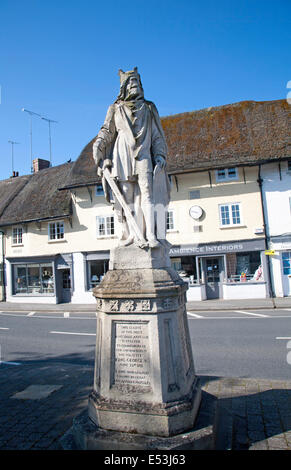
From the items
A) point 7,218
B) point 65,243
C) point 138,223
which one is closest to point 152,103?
point 138,223

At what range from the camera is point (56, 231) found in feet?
71.8

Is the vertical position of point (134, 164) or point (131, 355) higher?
point (134, 164)

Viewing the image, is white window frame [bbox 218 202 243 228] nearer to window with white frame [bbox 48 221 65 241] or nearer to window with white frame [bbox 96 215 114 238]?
window with white frame [bbox 96 215 114 238]

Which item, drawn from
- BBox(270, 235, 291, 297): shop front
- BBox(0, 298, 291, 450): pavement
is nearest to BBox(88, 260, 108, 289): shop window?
BBox(270, 235, 291, 297): shop front

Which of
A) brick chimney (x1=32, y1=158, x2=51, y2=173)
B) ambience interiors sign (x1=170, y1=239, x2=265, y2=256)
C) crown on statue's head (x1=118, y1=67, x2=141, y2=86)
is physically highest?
brick chimney (x1=32, y1=158, x2=51, y2=173)

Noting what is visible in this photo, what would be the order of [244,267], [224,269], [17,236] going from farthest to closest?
[17,236] < [224,269] < [244,267]

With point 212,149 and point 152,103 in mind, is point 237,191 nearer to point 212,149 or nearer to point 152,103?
point 212,149

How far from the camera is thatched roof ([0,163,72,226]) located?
2185 centimetres

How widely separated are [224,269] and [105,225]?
7602 mm

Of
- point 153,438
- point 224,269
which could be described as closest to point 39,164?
point 224,269

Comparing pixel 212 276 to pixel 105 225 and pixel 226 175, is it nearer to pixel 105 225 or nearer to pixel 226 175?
pixel 226 175

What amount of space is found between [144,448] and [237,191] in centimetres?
1655

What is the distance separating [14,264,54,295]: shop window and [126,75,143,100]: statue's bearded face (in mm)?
19211

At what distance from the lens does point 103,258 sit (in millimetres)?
20203
